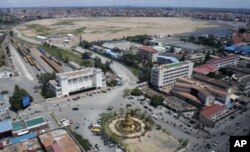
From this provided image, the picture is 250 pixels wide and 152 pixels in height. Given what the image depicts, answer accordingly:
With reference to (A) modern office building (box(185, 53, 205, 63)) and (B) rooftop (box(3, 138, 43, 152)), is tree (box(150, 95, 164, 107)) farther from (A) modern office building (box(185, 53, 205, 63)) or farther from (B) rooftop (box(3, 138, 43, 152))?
(A) modern office building (box(185, 53, 205, 63))

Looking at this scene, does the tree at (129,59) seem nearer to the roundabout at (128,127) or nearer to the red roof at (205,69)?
the red roof at (205,69)

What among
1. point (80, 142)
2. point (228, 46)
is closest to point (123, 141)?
point (80, 142)

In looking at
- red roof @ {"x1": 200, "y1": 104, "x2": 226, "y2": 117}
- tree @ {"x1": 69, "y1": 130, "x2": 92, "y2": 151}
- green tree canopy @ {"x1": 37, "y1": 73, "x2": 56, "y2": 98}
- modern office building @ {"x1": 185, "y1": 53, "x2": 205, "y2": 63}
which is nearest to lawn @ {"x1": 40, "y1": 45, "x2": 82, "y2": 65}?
green tree canopy @ {"x1": 37, "y1": 73, "x2": 56, "y2": 98}

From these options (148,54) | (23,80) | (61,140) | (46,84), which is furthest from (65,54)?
(61,140)

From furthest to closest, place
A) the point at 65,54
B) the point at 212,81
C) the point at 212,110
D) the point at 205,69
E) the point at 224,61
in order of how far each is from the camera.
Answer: the point at 65,54, the point at 224,61, the point at 205,69, the point at 212,81, the point at 212,110

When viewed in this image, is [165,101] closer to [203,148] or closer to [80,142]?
[203,148]

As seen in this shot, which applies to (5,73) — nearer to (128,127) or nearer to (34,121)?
(34,121)
